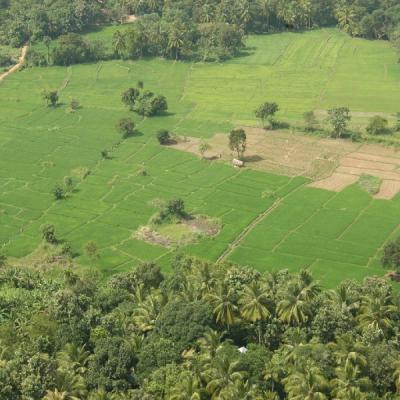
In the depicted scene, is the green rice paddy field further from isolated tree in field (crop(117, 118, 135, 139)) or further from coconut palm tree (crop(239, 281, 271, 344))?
coconut palm tree (crop(239, 281, 271, 344))

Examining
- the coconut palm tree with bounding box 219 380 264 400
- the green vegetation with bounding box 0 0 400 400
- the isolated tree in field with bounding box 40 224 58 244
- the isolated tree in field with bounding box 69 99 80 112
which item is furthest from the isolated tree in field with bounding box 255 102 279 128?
the coconut palm tree with bounding box 219 380 264 400

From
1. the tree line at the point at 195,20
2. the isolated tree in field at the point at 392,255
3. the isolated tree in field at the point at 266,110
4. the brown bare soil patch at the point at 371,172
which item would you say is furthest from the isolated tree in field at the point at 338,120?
the tree line at the point at 195,20

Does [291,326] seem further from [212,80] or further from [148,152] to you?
[212,80]

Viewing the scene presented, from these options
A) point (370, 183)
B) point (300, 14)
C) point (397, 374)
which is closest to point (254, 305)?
point (397, 374)

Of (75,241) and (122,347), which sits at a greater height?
(122,347)

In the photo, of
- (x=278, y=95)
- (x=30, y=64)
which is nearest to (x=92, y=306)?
(x=278, y=95)

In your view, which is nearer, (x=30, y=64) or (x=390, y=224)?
(x=390, y=224)

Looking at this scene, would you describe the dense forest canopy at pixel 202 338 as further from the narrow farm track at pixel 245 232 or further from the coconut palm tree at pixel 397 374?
the narrow farm track at pixel 245 232

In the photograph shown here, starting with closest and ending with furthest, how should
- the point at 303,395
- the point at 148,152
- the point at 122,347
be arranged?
the point at 303,395 < the point at 122,347 < the point at 148,152
